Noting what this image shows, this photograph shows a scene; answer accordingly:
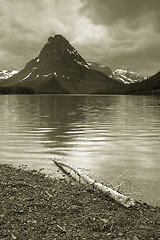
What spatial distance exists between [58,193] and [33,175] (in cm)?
284

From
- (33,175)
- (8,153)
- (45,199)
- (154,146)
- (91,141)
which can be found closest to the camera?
(45,199)

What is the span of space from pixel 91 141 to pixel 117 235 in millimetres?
15431

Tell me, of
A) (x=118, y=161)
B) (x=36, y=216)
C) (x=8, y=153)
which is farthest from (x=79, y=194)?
(x=8, y=153)

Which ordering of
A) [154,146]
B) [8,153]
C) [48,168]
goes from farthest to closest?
1. [154,146]
2. [8,153]
3. [48,168]

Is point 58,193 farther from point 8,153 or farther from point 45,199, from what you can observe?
point 8,153

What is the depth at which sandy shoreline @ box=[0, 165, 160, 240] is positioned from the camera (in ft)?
23.6

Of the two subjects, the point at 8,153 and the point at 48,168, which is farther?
the point at 8,153

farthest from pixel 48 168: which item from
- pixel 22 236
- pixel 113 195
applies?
pixel 22 236

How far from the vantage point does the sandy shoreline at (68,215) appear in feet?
23.6

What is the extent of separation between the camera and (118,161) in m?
16.0

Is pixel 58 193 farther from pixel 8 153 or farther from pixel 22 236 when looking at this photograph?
pixel 8 153

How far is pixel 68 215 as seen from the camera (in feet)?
27.0

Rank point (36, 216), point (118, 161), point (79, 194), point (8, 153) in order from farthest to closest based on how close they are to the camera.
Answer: point (8, 153) → point (118, 161) → point (79, 194) → point (36, 216)

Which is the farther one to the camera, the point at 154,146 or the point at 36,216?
the point at 154,146
